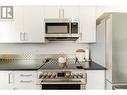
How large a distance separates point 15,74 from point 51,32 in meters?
0.79

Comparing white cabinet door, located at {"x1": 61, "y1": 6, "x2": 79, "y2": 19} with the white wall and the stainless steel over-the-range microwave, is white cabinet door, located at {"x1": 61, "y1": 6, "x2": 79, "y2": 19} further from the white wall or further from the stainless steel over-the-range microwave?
the white wall

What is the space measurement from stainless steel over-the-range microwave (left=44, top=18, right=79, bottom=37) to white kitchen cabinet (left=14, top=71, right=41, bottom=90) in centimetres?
65

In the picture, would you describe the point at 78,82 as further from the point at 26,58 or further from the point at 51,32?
the point at 26,58

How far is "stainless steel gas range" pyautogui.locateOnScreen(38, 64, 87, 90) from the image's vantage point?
2.16 m

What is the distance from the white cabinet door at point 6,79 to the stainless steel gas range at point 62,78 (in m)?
0.38

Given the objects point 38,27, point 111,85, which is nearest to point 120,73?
point 111,85

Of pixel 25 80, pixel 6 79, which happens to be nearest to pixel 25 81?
pixel 25 80

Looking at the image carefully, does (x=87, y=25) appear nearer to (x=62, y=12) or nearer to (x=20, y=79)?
(x=62, y=12)

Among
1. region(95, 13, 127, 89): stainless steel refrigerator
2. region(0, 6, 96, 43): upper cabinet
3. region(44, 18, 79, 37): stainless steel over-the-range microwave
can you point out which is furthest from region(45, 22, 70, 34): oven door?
region(95, 13, 127, 89): stainless steel refrigerator

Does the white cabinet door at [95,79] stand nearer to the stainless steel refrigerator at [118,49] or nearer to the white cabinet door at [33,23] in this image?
the stainless steel refrigerator at [118,49]

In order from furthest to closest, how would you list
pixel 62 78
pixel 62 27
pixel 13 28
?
1. pixel 13 28
2. pixel 62 27
3. pixel 62 78

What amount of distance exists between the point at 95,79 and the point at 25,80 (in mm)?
899

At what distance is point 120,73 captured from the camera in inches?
70.3

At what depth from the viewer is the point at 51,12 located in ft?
9.02
